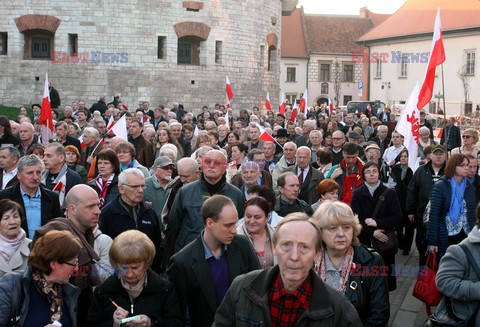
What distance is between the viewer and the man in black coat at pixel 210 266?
4758 millimetres

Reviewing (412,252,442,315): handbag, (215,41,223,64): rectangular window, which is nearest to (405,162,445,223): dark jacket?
(412,252,442,315): handbag

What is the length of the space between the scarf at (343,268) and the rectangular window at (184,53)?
27630 millimetres

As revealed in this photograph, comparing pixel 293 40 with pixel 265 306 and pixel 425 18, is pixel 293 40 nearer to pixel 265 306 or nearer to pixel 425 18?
pixel 425 18

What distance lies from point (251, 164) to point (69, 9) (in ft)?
75.4

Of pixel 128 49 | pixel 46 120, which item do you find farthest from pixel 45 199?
pixel 128 49

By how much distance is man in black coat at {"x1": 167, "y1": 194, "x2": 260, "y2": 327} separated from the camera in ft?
15.6

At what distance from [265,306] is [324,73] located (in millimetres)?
63737

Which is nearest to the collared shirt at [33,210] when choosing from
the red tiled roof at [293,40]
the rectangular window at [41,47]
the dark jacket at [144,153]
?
the dark jacket at [144,153]

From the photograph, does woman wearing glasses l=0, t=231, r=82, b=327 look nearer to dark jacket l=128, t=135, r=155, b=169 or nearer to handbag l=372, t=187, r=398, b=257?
handbag l=372, t=187, r=398, b=257

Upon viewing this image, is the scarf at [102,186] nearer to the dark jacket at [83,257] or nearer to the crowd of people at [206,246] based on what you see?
the crowd of people at [206,246]

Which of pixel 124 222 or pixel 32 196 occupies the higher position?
pixel 32 196

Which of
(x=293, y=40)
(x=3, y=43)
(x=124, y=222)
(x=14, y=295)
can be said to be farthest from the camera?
(x=293, y=40)

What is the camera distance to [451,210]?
746 centimetres

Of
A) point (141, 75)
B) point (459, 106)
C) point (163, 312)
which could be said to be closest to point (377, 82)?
point (459, 106)
